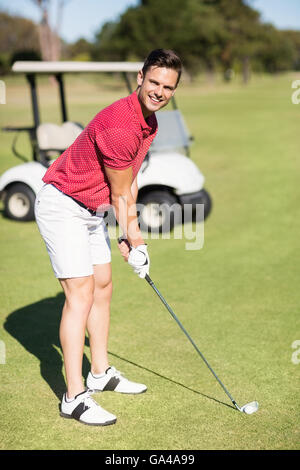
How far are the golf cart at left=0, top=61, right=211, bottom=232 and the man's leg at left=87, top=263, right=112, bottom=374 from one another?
11.7 feet

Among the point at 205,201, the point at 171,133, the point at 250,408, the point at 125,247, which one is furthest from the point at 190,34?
the point at 250,408

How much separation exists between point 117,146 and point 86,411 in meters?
1.30

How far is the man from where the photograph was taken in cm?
239

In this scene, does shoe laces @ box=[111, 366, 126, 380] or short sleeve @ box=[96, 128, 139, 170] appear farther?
shoe laces @ box=[111, 366, 126, 380]

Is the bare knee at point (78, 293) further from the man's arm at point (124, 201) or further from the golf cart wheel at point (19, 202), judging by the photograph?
the golf cart wheel at point (19, 202)

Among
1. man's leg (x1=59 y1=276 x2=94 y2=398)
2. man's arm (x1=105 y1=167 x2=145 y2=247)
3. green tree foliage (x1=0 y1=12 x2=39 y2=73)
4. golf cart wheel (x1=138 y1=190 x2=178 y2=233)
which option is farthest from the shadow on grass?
green tree foliage (x1=0 y1=12 x2=39 y2=73)

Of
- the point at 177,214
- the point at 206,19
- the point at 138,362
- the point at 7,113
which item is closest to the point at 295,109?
the point at 7,113

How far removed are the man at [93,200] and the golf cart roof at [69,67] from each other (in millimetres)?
4261

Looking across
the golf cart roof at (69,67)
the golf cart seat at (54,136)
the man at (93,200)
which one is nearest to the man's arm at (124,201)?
the man at (93,200)

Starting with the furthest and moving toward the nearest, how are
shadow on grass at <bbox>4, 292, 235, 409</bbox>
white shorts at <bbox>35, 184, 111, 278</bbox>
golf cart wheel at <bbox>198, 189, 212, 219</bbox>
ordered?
golf cart wheel at <bbox>198, 189, 212, 219</bbox> → shadow on grass at <bbox>4, 292, 235, 409</bbox> → white shorts at <bbox>35, 184, 111, 278</bbox>

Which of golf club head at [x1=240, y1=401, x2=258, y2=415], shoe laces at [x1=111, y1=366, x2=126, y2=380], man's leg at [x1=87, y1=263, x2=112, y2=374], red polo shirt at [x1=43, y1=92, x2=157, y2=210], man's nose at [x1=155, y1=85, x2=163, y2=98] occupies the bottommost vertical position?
golf club head at [x1=240, y1=401, x2=258, y2=415]

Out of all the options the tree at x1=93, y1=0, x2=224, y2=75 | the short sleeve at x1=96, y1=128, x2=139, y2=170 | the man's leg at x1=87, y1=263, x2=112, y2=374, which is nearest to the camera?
the short sleeve at x1=96, y1=128, x2=139, y2=170

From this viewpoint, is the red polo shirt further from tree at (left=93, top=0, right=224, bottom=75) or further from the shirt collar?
tree at (left=93, top=0, right=224, bottom=75)

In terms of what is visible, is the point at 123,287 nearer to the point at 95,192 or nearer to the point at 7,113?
the point at 95,192
